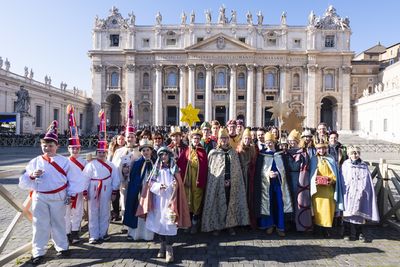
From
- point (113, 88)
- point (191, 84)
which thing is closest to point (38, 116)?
point (113, 88)

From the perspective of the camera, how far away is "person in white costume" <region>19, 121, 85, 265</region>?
17.1 feet

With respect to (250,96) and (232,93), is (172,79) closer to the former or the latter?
(232,93)

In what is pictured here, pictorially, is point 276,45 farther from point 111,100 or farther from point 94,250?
point 94,250

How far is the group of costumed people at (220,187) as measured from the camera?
5527mm

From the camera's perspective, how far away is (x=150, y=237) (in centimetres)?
626

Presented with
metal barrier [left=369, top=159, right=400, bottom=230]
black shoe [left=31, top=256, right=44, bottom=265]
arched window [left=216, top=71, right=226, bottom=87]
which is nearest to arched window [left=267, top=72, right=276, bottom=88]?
arched window [left=216, top=71, right=226, bottom=87]

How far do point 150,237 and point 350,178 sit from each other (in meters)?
4.28

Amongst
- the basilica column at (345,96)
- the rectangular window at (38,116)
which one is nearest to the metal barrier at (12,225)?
the rectangular window at (38,116)

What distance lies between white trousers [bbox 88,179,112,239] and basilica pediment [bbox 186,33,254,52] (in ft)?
152

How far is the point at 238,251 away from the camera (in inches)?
227

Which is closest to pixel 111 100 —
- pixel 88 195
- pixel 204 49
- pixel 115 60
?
pixel 115 60

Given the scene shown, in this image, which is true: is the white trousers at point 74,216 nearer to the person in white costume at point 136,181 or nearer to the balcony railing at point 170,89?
the person in white costume at point 136,181

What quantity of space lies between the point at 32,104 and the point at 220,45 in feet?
94.7

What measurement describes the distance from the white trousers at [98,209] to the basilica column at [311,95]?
48963mm
